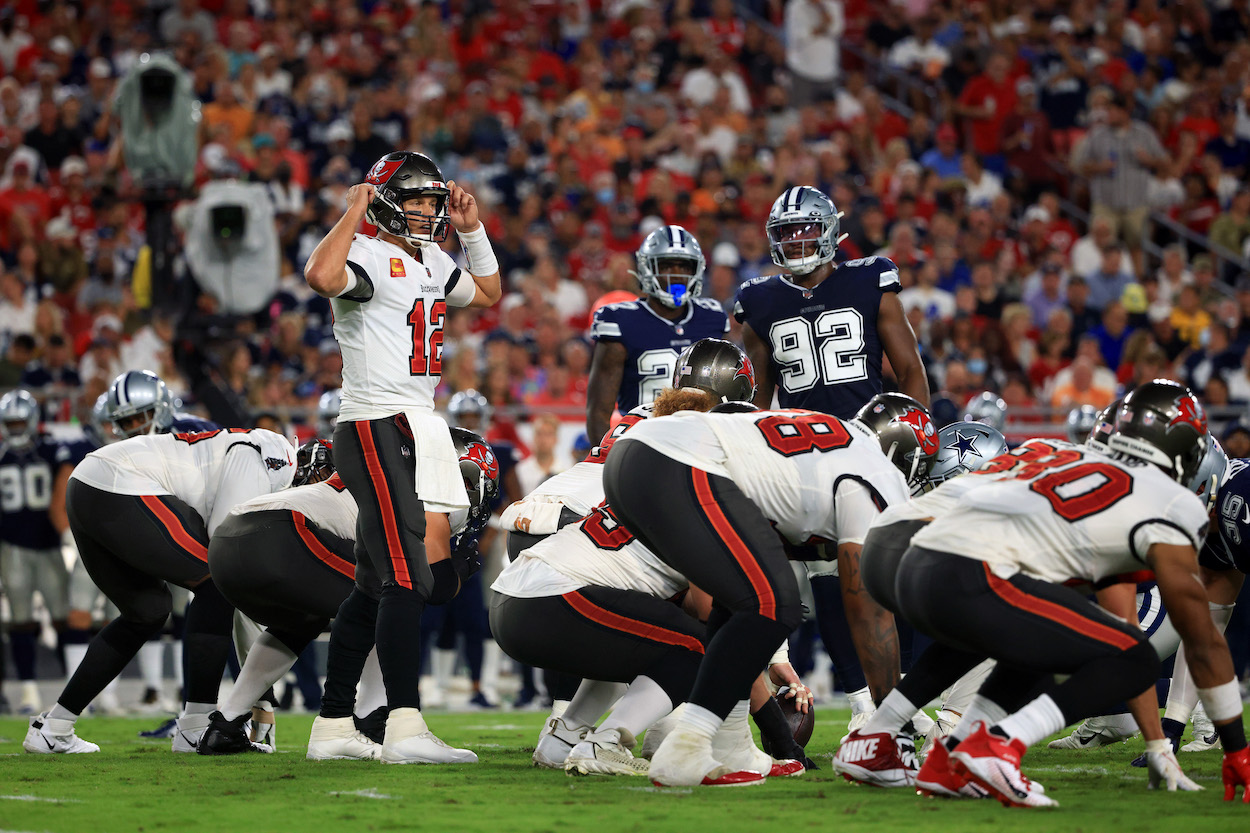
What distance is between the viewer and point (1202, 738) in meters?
6.22

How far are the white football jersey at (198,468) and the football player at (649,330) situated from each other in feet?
5.15

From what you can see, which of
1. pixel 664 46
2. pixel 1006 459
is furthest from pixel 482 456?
pixel 664 46

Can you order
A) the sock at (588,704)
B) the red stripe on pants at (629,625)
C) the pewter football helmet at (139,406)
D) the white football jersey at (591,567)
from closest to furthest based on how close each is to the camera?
1. the red stripe on pants at (629,625)
2. the white football jersey at (591,567)
3. the sock at (588,704)
4. the pewter football helmet at (139,406)

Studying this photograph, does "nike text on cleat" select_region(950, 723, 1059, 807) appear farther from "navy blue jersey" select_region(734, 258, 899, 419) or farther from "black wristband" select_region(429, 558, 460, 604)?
"navy blue jersey" select_region(734, 258, 899, 419)

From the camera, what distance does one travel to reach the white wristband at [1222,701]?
435 cm

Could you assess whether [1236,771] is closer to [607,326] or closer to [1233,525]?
[1233,525]

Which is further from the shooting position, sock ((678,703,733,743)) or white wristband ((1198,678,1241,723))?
sock ((678,703,733,743))

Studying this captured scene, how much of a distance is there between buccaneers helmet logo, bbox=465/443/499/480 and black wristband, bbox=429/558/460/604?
59 centimetres

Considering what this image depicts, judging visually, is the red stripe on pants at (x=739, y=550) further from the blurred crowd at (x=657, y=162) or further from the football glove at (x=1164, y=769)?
the blurred crowd at (x=657, y=162)

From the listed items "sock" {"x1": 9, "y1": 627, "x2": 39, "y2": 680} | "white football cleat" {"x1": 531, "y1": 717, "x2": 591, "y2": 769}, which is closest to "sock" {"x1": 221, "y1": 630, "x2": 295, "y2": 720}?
"white football cleat" {"x1": 531, "y1": 717, "x2": 591, "y2": 769}

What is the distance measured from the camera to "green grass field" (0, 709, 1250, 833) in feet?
13.1

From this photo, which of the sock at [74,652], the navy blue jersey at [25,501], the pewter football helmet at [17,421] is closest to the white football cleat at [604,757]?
the sock at [74,652]

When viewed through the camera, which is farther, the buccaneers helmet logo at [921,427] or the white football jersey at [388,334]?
the white football jersey at [388,334]

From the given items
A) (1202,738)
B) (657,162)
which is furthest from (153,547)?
(657,162)
